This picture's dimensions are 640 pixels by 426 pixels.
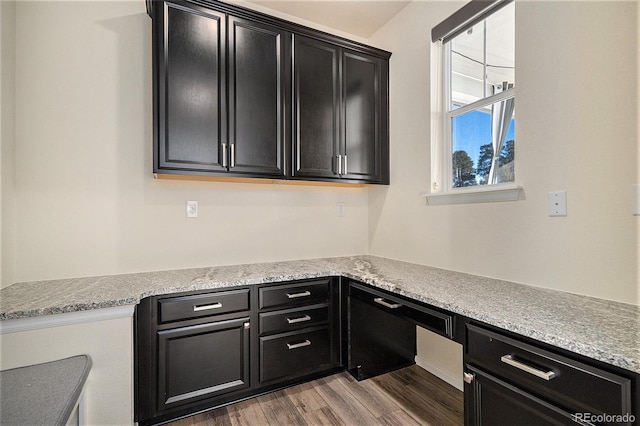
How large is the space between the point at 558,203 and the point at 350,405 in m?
1.63

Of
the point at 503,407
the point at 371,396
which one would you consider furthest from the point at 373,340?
the point at 503,407

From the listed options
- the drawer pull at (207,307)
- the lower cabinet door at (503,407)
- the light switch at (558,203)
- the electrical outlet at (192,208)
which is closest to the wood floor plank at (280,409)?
the drawer pull at (207,307)

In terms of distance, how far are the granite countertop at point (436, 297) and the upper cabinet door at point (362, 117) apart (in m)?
0.79

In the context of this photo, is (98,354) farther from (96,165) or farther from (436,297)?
(436,297)

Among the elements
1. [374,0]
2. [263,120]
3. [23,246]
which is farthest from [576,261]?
[23,246]

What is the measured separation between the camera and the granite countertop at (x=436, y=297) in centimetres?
100

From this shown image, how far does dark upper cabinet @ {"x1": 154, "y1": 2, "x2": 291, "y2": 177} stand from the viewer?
189cm

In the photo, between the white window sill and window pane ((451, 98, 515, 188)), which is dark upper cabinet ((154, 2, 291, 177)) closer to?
the white window sill

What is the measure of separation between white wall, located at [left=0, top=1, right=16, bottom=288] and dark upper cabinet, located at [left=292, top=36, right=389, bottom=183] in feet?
5.42

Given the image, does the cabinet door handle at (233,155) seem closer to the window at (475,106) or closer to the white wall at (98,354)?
the white wall at (98,354)

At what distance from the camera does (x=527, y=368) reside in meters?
1.07

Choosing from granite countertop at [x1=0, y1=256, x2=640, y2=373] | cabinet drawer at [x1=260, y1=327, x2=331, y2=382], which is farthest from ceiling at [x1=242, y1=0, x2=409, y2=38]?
cabinet drawer at [x1=260, y1=327, x2=331, y2=382]

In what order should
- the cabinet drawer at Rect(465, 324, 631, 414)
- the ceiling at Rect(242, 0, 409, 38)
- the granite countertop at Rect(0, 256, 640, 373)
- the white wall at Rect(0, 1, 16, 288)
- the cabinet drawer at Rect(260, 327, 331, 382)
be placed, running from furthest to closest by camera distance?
the ceiling at Rect(242, 0, 409, 38), the cabinet drawer at Rect(260, 327, 331, 382), the white wall at Rect(0, 1, 16, 288), the granite countertop at Rect(0, 256, 640, 373), the cabinet drawer at Rect(465, 324, 631, 414)

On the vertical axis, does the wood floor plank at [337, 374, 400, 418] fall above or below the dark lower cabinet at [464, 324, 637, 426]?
below
